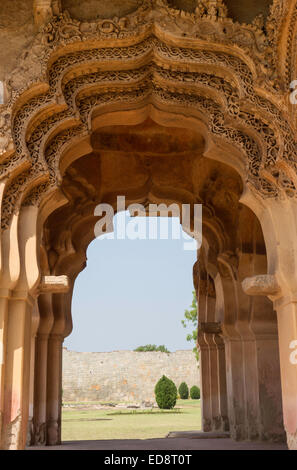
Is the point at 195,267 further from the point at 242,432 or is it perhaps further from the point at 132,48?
the point at 132,48

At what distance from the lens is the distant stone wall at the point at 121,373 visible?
124ft

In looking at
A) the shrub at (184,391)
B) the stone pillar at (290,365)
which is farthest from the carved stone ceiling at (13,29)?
the shrub at (184,391)

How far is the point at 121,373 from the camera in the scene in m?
38.8

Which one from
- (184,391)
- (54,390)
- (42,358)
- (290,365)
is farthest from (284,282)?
(184,391)

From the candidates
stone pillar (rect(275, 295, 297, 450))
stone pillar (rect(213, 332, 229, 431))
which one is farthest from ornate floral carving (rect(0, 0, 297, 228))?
stone pillar (rect(213, 332, 229, 431))

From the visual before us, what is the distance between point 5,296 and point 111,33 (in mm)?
3165

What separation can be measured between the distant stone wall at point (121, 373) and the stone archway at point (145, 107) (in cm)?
3286

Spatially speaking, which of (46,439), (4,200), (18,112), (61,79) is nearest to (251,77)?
(61,79)

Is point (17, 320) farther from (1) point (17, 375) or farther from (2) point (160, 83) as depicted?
(2) point (160, 83)

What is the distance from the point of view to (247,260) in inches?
404

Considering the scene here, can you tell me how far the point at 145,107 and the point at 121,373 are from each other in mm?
33770

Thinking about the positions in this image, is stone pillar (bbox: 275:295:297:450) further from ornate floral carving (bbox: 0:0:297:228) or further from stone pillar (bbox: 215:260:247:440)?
stone pillar (bbox: 215:260:247:440)

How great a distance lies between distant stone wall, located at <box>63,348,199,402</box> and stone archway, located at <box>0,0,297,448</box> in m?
32.9

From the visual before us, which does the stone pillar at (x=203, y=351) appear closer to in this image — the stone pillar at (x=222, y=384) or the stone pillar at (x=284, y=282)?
the stone pillar at (x=222, y=384)
